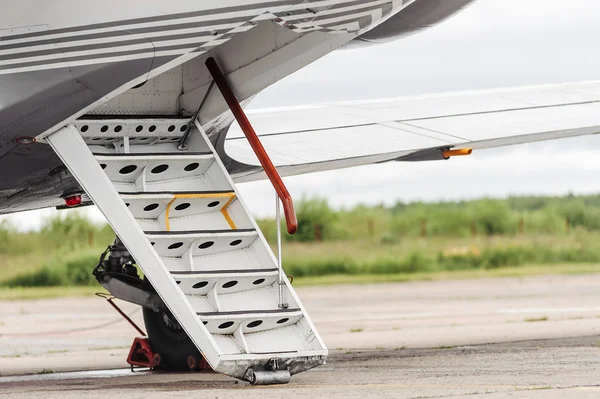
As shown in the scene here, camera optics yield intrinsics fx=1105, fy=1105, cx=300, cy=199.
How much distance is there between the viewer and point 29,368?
1616 centimetres

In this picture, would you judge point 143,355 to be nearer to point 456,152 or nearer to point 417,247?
point 456,152

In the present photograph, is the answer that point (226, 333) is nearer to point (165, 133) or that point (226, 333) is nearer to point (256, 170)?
point (165, 133)

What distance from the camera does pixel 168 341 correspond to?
1438 centimetres

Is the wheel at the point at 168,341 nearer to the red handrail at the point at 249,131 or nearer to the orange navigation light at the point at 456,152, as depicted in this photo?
the red handrail at the point at 249,131

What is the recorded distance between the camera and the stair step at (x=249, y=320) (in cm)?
1090

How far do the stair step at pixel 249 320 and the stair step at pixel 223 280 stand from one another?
383mm

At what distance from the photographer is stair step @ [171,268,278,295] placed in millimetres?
11094

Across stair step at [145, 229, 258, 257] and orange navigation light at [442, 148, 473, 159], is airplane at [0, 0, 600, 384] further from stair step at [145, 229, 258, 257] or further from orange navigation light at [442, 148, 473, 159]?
orange navigation light at [442, 148, 473, 159]

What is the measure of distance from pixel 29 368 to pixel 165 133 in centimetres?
553

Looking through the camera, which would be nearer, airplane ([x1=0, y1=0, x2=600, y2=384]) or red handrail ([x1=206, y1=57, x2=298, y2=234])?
airplane ([x1=0, y1=0, x2=600, y2=384])

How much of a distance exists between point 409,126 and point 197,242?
19.2 ft

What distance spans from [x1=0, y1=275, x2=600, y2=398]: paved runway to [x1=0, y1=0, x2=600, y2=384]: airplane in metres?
0.80

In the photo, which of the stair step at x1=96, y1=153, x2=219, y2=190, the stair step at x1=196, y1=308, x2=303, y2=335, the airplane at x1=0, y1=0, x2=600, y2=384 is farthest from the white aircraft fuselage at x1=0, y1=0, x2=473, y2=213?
the stair step at x1=196, y1=308, x2=303, y2=335

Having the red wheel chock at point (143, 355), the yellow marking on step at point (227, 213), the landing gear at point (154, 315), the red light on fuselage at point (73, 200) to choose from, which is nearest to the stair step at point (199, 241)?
the yellow marking on step at point (227, 213)
